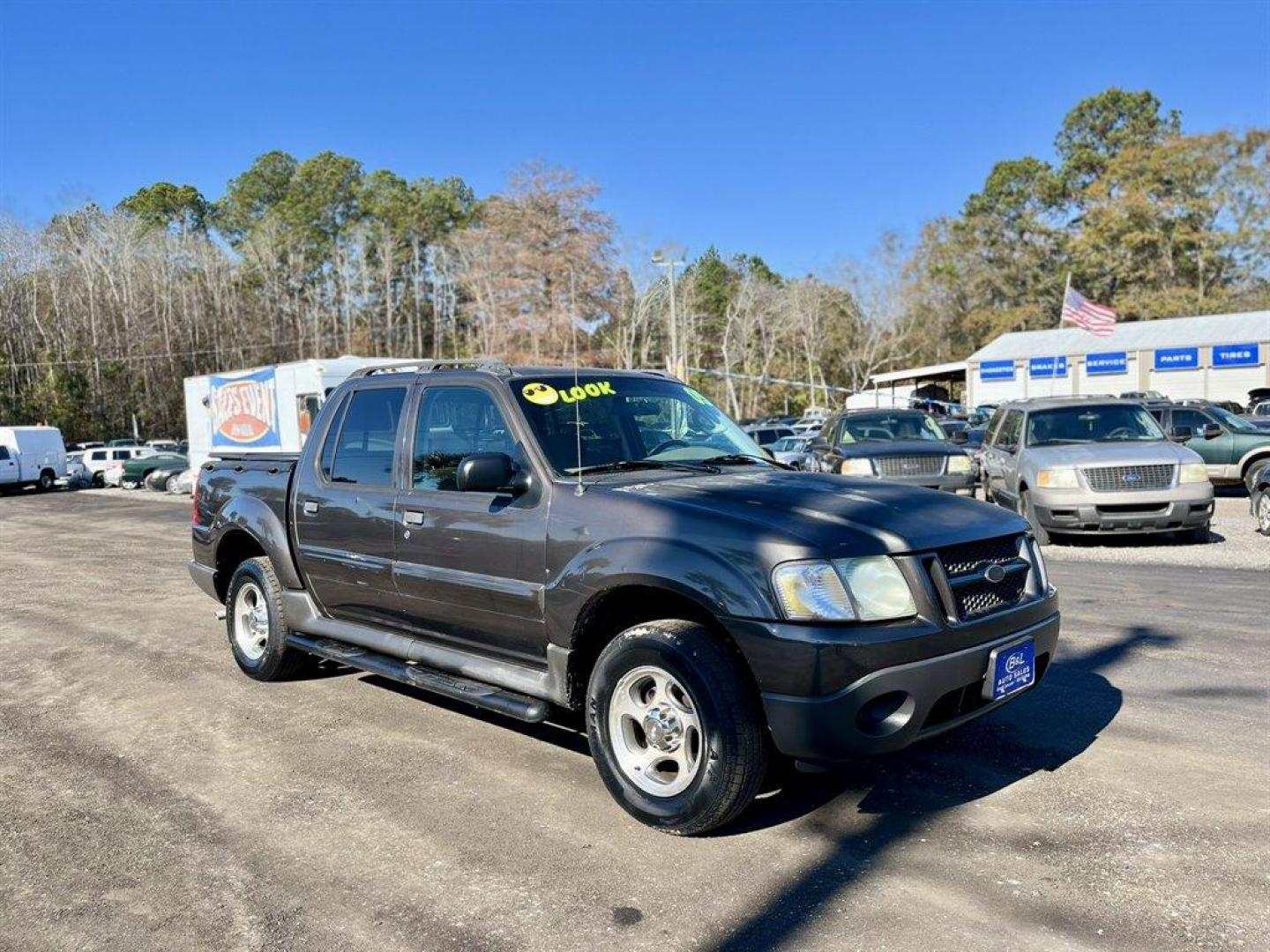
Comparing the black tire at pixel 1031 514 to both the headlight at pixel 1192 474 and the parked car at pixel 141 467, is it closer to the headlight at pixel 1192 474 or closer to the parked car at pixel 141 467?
the headlight at pixel 1192 474

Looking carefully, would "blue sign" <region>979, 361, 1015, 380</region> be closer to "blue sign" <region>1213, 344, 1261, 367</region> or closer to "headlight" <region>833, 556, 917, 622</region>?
"blue sign" <region>1213, 344, 1261, 367</region>

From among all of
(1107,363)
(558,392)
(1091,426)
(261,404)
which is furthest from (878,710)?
(1107,363)

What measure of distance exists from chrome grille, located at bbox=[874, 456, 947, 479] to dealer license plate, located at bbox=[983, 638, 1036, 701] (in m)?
9.17

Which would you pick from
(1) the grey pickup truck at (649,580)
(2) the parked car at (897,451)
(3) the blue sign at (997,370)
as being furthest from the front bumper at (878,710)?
(3) the blue sign at (997,370)

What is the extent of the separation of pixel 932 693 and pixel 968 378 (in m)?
56.7

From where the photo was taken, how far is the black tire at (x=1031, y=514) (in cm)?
1095

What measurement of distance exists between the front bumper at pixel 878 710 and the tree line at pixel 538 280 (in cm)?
4135

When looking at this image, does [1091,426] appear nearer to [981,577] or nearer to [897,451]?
[897,451]

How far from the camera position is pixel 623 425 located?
4883 mm

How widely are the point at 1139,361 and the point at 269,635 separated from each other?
5205 centimetres

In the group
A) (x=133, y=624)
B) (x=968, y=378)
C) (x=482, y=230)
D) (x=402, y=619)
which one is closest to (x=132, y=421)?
(x=482, y=230)

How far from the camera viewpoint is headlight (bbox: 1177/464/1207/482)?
1046cm

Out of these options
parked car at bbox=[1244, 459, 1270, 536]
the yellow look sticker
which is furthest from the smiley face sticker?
parked car at bbox=[1244, 459, 1270, 536]

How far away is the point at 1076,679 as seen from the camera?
5.82 meters
